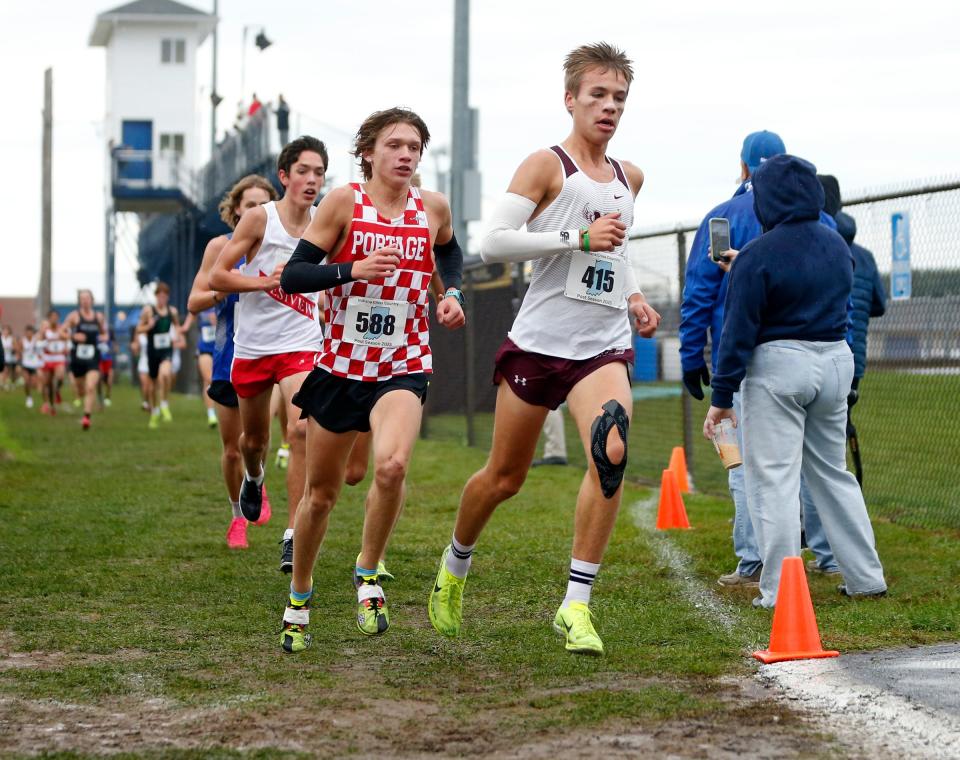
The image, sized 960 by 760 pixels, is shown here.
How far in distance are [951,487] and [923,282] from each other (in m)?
1.49

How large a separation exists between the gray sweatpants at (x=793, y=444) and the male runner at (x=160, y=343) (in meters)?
17.6

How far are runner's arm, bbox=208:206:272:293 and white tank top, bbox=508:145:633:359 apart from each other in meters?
2.65

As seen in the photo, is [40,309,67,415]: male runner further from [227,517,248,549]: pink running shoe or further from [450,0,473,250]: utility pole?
[227,517,248,549]: pink running shoe

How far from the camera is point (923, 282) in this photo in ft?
30.4

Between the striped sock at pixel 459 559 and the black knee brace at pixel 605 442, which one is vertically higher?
the black knee brace at pixel 605 442

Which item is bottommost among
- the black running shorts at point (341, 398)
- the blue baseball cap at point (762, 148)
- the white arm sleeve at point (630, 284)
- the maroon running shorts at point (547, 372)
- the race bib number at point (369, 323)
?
the black running shorts at point (341, 398)

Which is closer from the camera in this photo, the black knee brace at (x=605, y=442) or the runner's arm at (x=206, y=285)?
the black knee brace at (x=605, y=442)

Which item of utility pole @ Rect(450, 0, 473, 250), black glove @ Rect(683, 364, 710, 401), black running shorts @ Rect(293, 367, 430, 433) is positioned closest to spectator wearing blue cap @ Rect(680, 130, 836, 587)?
black glove @ Rect(683, 364, 710, 401)

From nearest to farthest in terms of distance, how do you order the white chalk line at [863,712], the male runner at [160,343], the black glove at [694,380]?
the white chalk line at [863,712] → the black glove at [694,380] → the male runner at [160,343]

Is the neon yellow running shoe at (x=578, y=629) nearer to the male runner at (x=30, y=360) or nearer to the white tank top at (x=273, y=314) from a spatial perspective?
the white tank top at (x=273, y=314)

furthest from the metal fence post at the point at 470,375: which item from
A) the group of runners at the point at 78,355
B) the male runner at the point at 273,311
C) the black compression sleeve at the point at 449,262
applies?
the black compression sleeve at the point at 449,262

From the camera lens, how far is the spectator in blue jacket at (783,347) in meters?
6.33

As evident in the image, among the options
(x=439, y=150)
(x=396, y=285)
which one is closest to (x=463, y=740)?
(x=396, y=285)

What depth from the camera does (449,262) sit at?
6664mm
